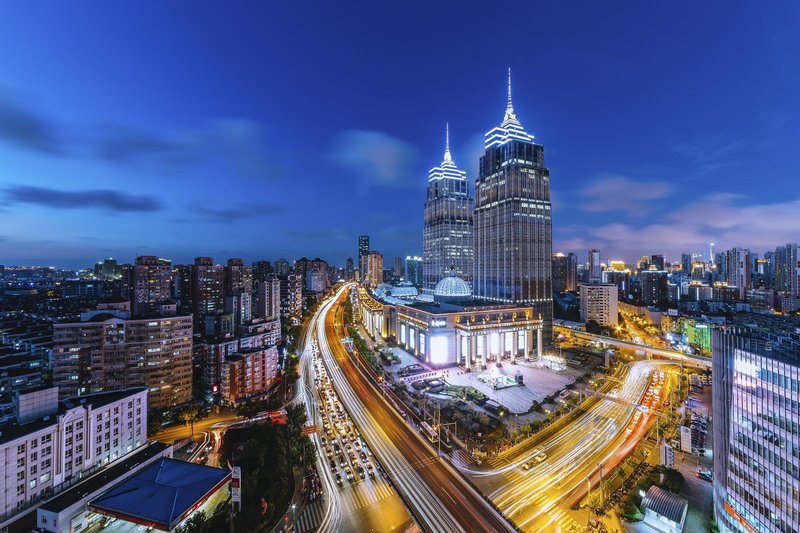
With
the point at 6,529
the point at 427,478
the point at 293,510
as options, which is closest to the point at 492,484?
the point at 427,478

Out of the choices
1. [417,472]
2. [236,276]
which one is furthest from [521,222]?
[236,276]

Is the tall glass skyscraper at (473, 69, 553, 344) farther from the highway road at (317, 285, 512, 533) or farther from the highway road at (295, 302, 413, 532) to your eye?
the highway road at (295, 302, 413, 532)

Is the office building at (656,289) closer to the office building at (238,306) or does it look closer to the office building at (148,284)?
the office building at (238,306)

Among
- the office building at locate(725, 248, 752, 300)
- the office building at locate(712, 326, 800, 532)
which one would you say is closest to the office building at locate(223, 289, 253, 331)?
the office building at locate(712, 326, 800, 532)

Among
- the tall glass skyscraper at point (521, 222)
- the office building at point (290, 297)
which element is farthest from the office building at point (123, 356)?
the tall glass skyscraper at point (521, 222)

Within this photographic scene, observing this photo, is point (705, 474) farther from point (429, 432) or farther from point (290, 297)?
point (290, 297)

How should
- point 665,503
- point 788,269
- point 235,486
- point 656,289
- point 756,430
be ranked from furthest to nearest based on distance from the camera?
point 656,289 < point 788,269 < point 665,503 < point 235,486 < point 756,430
